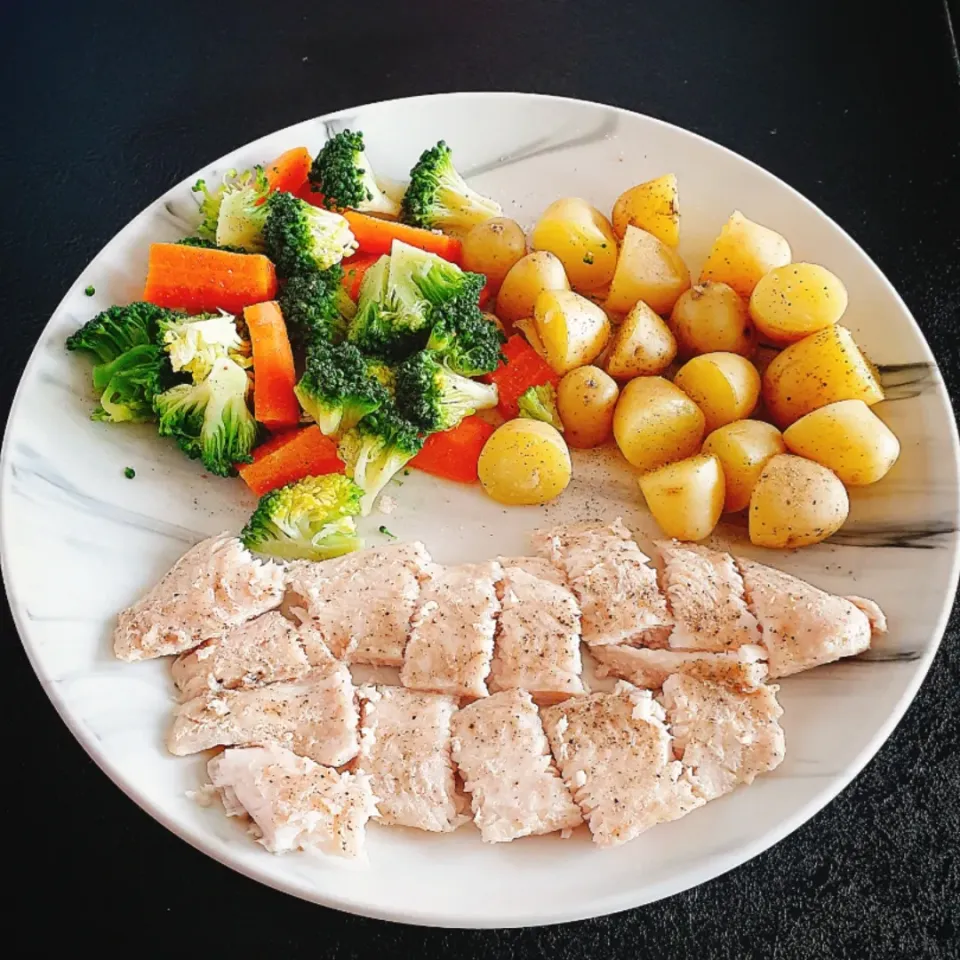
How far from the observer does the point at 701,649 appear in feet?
7.27

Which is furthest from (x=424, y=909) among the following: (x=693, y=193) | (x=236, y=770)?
(x=693, y=193)

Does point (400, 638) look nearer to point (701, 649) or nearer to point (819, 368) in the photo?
point (701, 649)

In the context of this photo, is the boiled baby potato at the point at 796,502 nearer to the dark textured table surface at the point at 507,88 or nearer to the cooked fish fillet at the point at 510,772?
the dark textured table surface at the point at 507,88

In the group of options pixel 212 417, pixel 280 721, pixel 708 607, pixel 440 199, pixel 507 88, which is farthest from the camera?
pixel 507 88

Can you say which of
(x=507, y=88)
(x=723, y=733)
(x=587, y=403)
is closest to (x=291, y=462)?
(x=587, y=403)

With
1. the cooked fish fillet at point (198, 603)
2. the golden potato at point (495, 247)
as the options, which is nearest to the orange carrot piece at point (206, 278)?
the golden potato at point (495, 247)

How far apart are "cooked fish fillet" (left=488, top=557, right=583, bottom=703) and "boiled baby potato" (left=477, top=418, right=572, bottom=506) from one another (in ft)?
0.81

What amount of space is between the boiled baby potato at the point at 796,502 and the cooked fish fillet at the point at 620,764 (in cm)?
52

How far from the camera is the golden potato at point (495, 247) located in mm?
2676

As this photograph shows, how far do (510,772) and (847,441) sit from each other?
1098 mm

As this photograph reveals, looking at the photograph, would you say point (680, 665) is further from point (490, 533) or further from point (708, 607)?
point (490, 533)

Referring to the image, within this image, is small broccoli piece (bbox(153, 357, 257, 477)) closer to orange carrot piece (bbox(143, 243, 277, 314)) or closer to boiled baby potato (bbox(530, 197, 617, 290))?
orange carrot piece (bbox(143, 243, 277, 314))

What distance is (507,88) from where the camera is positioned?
3490 mm

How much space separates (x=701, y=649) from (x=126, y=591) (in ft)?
4.47
